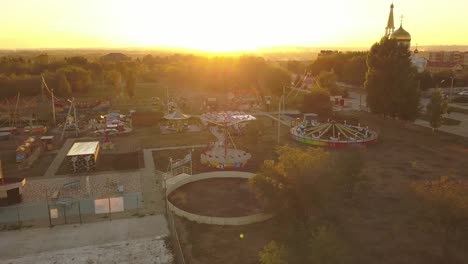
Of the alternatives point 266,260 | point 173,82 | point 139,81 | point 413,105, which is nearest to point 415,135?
point 413,105

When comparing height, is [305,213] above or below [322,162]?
below

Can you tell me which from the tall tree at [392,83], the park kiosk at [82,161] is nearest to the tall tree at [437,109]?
the tall tree at [392,83]

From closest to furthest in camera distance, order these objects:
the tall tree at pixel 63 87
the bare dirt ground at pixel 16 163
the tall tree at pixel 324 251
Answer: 1. the tall tree at pixel 324 251
2. the bare dirt ground at pixel 16 163
3. the tall tree at pixel 63 87

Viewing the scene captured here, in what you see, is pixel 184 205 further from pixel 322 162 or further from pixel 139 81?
pixel 139 81

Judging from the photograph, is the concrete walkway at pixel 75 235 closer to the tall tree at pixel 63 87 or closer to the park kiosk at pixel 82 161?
the park kiosk at pixel 82 161

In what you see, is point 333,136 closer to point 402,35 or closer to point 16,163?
point 16,163

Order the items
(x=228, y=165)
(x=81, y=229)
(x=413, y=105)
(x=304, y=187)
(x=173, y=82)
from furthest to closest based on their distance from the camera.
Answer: (x=173, y=82)
(x=413, y=105)
(x=228, y=165)
(x=81, y=229)
(x=304, y=187)
